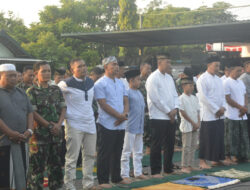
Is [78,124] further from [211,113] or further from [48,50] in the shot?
[48,50]

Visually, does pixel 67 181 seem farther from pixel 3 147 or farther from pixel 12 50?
pixel 12 50

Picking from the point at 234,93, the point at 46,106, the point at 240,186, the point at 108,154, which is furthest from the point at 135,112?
the point at 234,93

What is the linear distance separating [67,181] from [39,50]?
38356 mm

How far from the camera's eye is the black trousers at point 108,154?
7.24 m

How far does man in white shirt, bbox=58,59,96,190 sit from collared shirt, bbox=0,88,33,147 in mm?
995

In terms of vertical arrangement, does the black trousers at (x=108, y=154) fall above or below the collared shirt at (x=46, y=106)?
below

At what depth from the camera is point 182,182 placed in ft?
24.4

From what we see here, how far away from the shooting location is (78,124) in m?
6.87

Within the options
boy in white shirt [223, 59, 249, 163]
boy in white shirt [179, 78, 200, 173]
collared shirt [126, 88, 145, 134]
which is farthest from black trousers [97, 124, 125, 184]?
boy in white shirt [223, 59, 249, 163]

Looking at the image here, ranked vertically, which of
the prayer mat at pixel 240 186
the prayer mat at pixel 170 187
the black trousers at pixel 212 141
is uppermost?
the black trousers at pixel 212 141

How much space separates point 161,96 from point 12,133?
3.26 metres

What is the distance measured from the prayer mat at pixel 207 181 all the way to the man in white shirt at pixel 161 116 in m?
0.63

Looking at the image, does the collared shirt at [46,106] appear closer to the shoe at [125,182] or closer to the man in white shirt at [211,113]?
the shoe at [125,182]

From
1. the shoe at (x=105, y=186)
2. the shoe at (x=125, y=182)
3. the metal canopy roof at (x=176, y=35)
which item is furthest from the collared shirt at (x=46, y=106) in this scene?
the metal canopy roof at (x=176, y=35)
